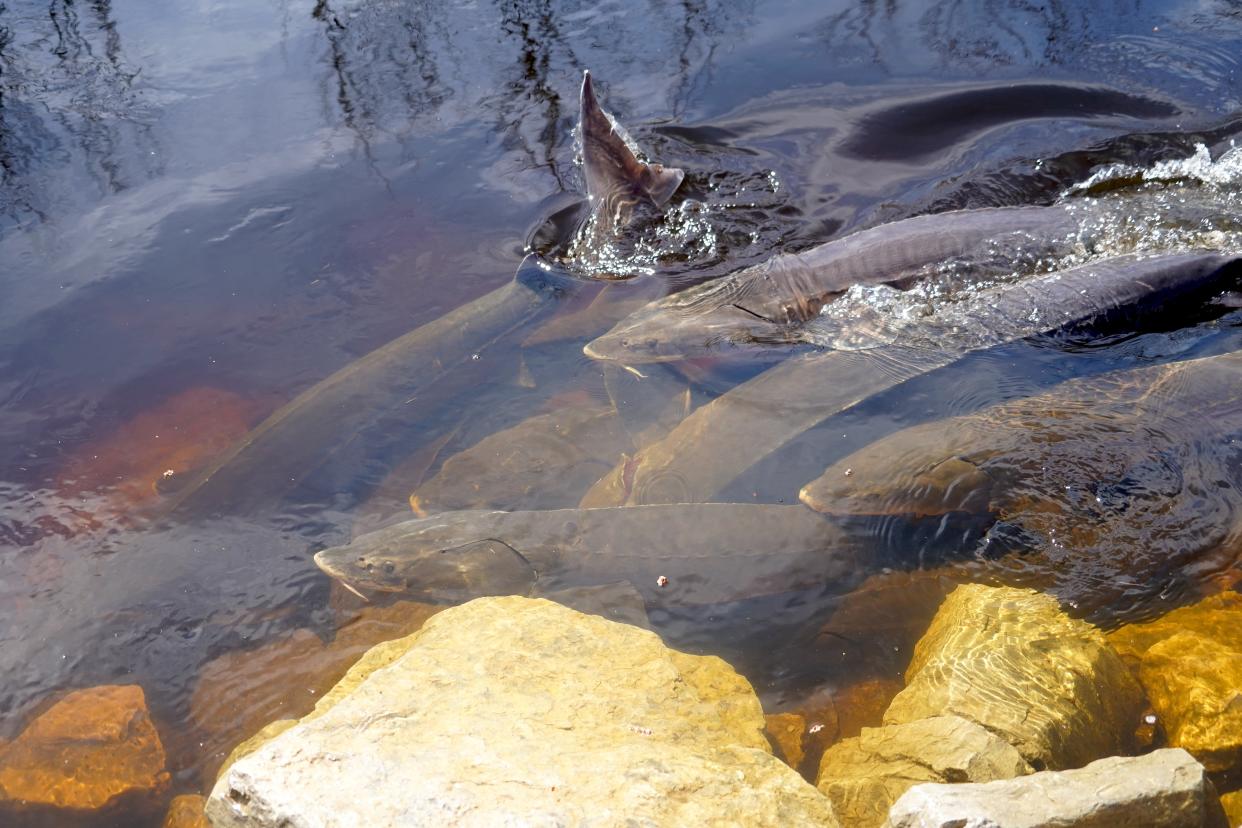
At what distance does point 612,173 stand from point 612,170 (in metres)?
0.02

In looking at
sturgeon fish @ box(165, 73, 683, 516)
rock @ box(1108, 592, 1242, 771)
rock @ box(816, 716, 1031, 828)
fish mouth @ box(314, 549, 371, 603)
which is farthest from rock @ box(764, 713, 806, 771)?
sturgeon fish @ box(165, 73, 683, 516)

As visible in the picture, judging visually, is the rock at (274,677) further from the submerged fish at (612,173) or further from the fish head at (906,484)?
the submerged fish at (612,173)

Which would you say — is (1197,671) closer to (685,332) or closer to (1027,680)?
(1027,680)

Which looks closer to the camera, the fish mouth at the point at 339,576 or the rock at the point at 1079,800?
the rock at the point at 1079,800

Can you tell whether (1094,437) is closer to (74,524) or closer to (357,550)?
(357,550)

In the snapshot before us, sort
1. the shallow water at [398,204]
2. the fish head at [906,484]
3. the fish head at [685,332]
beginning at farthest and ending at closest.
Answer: the fish head at [685,332], the shallow water at [398,204], the fish head at [906,484]

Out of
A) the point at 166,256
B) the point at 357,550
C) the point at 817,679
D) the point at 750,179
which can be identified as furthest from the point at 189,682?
the point at 750,179

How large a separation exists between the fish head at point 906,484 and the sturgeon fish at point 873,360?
47 centimetres

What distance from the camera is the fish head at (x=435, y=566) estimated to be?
14.5 ft

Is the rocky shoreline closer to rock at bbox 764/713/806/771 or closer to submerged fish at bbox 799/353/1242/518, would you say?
rock at bbox 764/713/806/771

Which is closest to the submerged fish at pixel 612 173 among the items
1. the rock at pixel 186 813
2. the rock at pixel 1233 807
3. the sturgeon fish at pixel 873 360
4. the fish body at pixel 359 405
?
the fish body at pixel 359 405

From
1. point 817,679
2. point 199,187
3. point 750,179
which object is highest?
point 199,187

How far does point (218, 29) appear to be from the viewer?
9531 mm

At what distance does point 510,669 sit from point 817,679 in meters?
1.44
